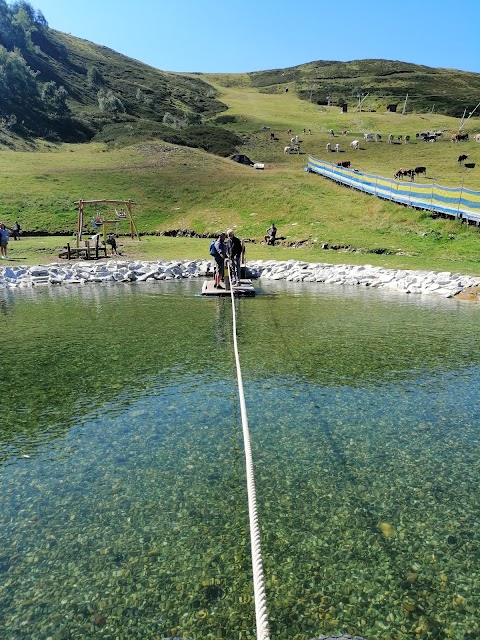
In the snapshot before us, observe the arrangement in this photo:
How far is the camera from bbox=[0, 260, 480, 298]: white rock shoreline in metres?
20.3

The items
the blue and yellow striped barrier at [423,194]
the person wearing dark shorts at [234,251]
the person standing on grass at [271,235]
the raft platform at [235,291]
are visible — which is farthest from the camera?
the person standing on grass at [271,235]

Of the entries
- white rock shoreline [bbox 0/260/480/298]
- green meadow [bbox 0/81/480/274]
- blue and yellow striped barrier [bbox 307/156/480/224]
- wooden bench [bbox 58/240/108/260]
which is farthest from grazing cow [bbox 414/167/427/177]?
wooden bench [bbox 58/240/108/260]

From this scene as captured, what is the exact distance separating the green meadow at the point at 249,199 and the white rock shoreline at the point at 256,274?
2.80 metres

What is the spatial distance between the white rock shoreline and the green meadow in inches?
110

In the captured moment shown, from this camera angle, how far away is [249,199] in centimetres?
4288

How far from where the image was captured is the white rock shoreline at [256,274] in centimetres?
2031

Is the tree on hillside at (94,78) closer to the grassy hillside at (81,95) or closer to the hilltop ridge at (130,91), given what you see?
the grassy hillside at (81,95)

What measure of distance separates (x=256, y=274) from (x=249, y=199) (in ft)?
63.6

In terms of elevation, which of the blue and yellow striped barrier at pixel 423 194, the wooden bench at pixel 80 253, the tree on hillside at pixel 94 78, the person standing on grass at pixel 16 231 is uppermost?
the tree on hillside at pixel 94 78

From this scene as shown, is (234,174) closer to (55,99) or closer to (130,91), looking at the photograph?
(55,99)

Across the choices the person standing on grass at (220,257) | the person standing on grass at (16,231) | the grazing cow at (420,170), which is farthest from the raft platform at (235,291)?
the grazing cow at (420,170)

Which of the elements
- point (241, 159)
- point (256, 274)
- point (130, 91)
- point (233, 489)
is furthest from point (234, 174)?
point (130, 91)

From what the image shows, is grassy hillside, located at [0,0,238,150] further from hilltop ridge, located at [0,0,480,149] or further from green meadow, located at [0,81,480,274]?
green meadow, located at [0,81,480,274]

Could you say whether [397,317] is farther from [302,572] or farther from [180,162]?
[180,162]
